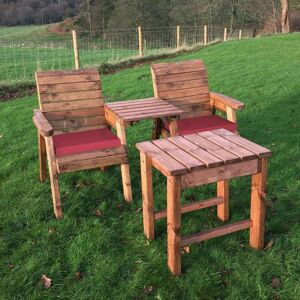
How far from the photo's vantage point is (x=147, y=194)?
338cm

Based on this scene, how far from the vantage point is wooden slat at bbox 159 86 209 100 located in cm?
492

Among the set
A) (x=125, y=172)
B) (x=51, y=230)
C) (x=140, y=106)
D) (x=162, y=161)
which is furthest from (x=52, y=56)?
(x=162, y=161)

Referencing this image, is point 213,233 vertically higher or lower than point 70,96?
lower

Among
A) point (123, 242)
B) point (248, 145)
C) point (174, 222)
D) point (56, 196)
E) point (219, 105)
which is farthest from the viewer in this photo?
point (219, 105)

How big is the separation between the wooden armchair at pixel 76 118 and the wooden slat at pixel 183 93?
31.4 inches

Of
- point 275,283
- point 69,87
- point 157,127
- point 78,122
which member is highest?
point 69,87

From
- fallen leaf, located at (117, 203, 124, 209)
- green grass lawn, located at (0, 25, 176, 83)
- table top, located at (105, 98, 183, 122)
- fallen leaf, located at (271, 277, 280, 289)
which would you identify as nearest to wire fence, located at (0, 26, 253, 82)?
green grass lawn, located at (0, 25, 176, 83)

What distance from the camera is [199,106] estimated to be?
5.08m

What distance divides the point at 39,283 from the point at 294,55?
519 inches

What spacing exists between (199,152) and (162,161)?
0.33 m

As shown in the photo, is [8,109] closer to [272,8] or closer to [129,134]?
[129,134]

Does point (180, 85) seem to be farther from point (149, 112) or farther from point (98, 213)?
point (98, 213)

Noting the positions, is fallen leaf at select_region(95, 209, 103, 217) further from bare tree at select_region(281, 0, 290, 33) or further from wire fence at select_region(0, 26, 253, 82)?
bare tree at select_region(281, 0, 290, 33)

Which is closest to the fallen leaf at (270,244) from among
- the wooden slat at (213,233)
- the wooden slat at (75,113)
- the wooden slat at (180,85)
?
the wooden slat at (213,233)
